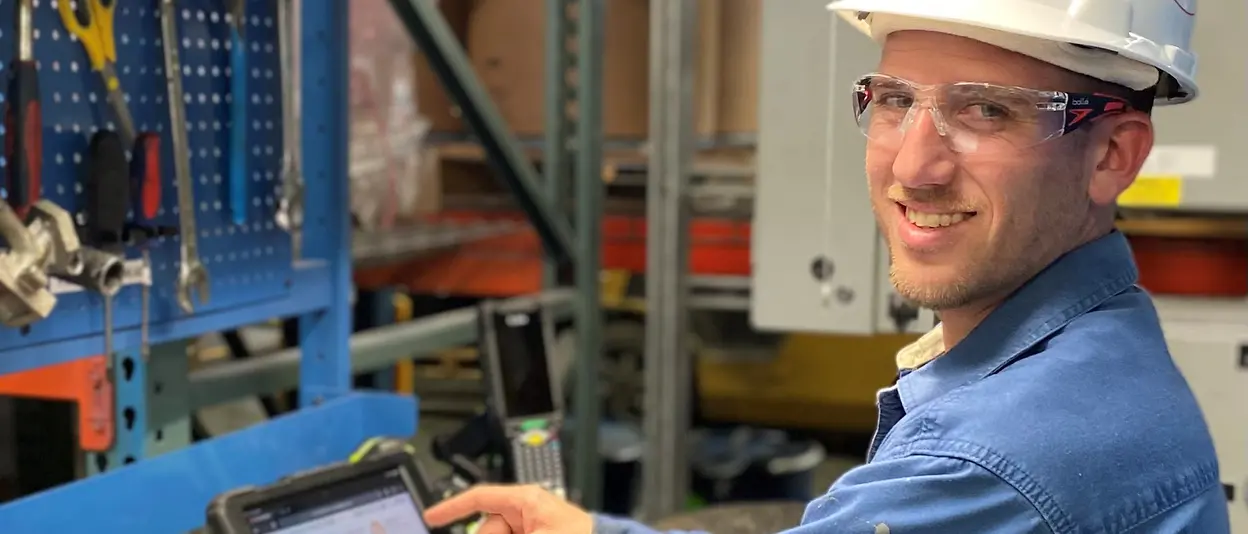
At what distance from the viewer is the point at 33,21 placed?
113 centimetres

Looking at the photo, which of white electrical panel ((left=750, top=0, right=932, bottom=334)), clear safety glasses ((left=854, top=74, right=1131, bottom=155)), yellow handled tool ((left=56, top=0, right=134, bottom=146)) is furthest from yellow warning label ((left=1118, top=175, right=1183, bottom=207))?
yellow handled tool ((left=56, top=0, right=134, bottom=146))

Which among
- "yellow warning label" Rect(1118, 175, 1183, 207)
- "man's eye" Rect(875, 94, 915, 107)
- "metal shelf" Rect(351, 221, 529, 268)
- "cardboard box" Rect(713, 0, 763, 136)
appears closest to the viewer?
"man's eye" Rect(875, 94, 915, 107)

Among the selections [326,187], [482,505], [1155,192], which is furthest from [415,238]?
[1155,192]

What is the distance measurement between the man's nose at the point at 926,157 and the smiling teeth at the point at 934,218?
Result: 0.03m

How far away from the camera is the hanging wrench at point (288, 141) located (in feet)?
4.88

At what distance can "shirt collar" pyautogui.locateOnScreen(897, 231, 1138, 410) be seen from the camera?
915mm

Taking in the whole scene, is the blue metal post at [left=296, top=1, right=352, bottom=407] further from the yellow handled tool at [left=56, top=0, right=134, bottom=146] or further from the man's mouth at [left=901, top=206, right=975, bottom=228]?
the man's mouth at [left=901, top=206, right=975, bottom=228]

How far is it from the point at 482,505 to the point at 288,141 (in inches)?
24.1

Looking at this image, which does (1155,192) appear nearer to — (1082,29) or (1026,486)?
(1082,29)

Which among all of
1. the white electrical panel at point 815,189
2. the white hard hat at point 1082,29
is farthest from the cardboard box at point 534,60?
the white hard hat at point 1082,29

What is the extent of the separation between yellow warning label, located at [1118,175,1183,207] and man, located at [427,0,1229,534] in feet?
2.05

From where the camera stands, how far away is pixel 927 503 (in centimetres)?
81

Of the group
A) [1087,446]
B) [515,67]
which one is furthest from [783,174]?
[515,67]

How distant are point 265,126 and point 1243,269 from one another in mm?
1467
